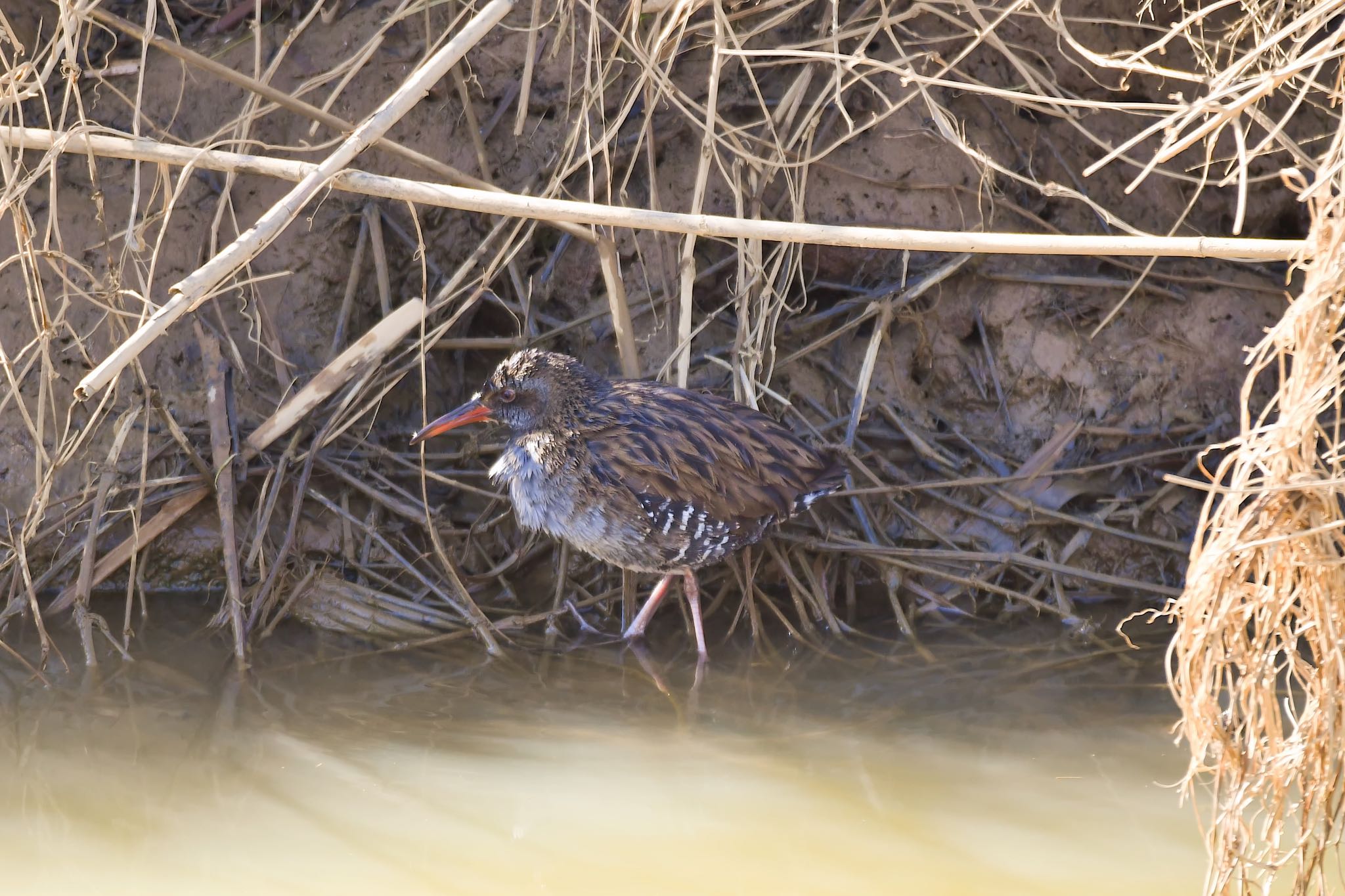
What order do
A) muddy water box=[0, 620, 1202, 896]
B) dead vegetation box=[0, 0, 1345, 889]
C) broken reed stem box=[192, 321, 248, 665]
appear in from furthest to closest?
dead vegetation box=[0, 0, 1345, 889], broken reed stem box=[192, 321, 248, 665], muddy water box=[0, 620, 1202, 896]

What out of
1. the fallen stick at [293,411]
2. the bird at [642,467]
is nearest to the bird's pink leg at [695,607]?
the bird at [642,467]

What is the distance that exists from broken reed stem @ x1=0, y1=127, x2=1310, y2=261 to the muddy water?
5.12 feet

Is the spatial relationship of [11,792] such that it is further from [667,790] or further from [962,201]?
[962,201]

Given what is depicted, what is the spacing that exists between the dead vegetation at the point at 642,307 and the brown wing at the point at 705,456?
313 millimetres

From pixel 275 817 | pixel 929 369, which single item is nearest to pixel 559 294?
pixel 929 369

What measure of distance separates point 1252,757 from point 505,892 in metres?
1.75

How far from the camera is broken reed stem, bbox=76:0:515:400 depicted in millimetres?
2672

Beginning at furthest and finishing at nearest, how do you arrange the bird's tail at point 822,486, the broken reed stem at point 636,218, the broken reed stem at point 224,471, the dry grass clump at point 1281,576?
the bird's tail at point 822,486 → the broken reed stem at point 224,471 → the broken reed stem at point 636,218 → the dry grass clump at point 1281,576

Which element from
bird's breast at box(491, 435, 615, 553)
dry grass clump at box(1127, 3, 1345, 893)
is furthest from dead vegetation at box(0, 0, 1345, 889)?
dry grass clump at box(1127, 3, 1345, 893)

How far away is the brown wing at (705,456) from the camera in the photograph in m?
4.48

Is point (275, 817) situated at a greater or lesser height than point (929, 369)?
lesser

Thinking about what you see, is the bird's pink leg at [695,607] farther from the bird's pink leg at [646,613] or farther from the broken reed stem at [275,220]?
the broken reed stem at [275,220]

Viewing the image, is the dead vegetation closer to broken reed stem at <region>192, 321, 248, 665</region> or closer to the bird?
broken reed stem at <region>192, 321, 248, 665</region>

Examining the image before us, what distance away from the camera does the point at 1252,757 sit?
2574 mm
